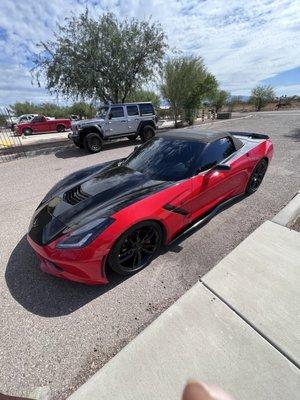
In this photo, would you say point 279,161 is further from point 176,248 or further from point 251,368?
point 251,368

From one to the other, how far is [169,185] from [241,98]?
190 ft

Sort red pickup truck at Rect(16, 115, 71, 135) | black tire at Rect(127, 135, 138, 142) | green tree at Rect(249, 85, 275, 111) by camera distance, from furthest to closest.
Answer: green tree at Rect(249, 85, 275, 111)
red pickup truck at Rect(16, 115, 71, 135)
black tire at Rect(127, 135, 138, 142)

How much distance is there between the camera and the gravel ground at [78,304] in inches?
73.5

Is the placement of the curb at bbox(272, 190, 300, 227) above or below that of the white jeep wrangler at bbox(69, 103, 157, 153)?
below

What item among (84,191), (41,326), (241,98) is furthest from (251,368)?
(241,98)

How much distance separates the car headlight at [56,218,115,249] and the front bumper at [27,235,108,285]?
0.06 metres

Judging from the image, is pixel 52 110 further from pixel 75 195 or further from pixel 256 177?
pixel 75 195

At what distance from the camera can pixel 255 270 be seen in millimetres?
2557

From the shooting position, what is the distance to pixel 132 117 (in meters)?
10.7

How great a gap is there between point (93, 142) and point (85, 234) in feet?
25.8

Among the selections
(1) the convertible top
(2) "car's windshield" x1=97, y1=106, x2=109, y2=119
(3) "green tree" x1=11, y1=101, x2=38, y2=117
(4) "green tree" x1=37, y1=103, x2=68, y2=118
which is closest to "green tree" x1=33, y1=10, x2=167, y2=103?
(2) "car's windshield" x1=97, y1=106, x2=109, y2=119

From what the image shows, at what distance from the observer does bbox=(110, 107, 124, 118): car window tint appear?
33.0 ft

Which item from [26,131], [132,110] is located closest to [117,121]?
[132,110]

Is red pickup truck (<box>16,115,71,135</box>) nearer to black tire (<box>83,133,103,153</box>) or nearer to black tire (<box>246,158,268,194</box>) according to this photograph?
black tire (<box>83,133,103,153</box>)
